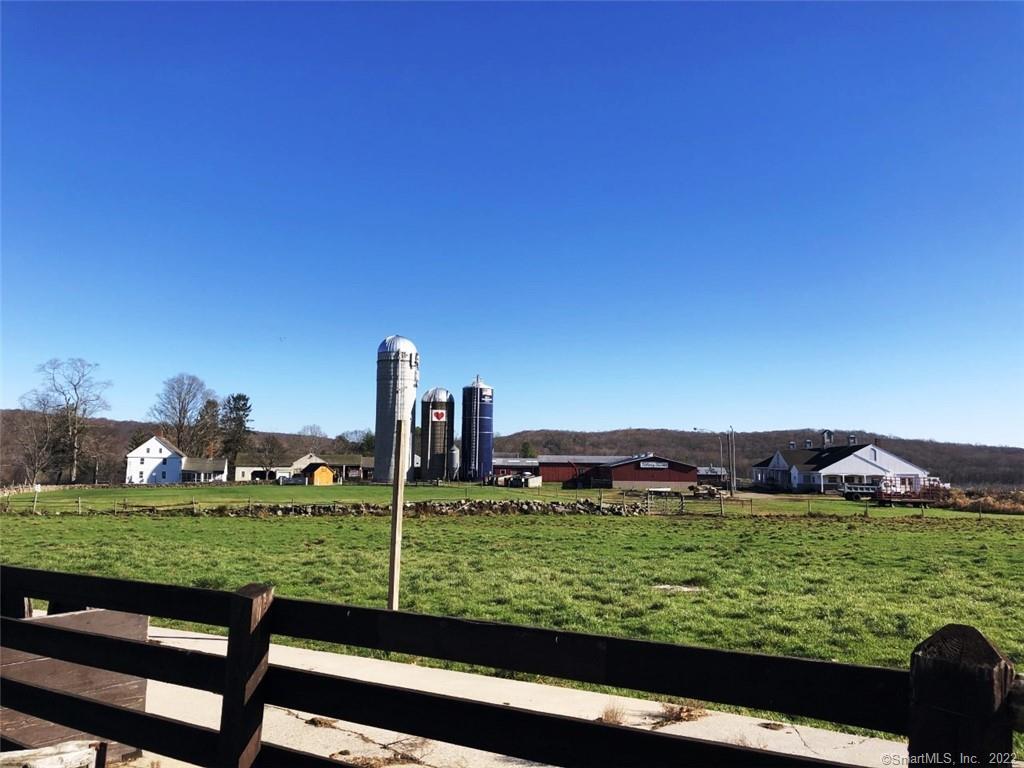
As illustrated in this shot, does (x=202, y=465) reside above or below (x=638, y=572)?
below

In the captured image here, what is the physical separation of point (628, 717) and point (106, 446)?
319 feet

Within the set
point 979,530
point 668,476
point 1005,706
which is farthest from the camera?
point 668,476

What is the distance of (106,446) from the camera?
86.9m

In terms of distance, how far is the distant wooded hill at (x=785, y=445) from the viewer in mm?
116062

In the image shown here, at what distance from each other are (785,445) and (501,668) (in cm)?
14772

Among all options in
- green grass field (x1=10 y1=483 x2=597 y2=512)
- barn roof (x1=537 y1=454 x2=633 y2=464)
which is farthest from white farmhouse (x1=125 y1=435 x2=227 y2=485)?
barn roof (x1=537 y1=454 x2=633 y2=464)

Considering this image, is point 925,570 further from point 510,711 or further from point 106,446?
point 106,446

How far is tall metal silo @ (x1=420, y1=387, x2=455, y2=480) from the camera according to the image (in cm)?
8075

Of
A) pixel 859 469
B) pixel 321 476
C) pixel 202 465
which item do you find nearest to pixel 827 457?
pixel 859 469

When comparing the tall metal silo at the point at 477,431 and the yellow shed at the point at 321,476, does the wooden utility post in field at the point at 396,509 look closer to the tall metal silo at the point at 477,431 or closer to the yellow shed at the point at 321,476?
the tall metal silo at the point at 477,431

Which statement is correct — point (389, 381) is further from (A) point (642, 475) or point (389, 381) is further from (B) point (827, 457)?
(B) point (827, 457)

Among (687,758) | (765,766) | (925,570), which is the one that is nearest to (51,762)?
(687,758)

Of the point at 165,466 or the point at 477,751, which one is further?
the point at 165,466

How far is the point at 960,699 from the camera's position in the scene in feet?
6.32
